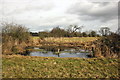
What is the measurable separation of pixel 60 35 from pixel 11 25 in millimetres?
20665

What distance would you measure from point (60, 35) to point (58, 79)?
30609 millimetres

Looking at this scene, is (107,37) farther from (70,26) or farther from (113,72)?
(70,26)

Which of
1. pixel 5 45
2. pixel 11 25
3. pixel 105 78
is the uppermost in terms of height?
pixel 11 25

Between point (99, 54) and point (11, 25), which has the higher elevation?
point (11, 25)

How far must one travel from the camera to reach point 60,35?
114 feet

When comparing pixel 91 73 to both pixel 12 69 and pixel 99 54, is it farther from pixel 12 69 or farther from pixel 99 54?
pixel 99 54

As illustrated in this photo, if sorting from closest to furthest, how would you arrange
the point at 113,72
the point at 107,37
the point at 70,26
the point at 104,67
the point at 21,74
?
the point at 21,74, the point at 113,72, the point at 104,67, the point at 107,37, the point at 70,26

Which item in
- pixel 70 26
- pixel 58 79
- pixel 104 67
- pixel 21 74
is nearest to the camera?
pixel 58 79

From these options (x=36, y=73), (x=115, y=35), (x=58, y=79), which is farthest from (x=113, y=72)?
(x=115, y=35)

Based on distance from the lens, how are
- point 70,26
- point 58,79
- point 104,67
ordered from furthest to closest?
1. point 70,26
2. point 104,67
3. point 58,79

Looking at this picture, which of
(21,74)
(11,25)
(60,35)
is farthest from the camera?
(60,35)

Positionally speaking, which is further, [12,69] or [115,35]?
[115,35]

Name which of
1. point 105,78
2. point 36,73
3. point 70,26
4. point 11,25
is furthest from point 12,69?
point 70,26

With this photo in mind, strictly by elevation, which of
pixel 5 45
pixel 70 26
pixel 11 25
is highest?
pixel 70 26
